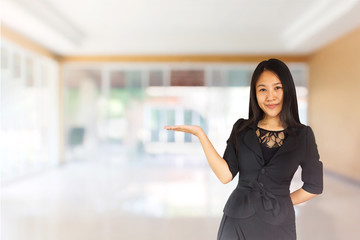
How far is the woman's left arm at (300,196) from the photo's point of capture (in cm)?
105

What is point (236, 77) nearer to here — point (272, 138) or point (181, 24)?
point (181, 24)

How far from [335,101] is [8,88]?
6.18 meters

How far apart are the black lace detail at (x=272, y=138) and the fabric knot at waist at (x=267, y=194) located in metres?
0.14

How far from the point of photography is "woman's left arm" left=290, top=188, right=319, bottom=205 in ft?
3.46

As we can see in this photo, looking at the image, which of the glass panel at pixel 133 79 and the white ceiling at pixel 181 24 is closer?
the white ceiling at pixel 181 24

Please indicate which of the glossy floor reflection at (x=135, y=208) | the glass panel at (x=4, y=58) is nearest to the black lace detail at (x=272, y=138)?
the glossy floor reflection at (x=135, y=208)

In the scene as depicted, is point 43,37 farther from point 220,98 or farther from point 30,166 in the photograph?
point 220,98

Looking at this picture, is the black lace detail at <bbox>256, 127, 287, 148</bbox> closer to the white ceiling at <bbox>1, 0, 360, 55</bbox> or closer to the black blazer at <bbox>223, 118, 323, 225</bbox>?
the black blazer at <bbox>223, 118, 323, 225</bbox>

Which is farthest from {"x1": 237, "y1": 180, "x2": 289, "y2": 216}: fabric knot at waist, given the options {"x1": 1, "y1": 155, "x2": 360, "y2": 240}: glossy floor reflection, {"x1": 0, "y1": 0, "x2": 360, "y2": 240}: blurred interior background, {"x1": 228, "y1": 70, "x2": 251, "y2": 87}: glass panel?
{"x1": 228, "y1": 70, "x2": 251, "y2": 87}: glass panel

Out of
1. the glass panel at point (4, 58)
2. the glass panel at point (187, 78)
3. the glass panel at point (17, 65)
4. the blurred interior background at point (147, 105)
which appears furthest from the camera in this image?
the glass panel at point (187, 78)

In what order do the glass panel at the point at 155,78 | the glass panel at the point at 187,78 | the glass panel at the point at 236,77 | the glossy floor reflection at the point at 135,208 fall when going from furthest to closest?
1. the glass panel at the point at 155,78
2. the glass panel at the point at 187,78
3. the glass panel at the point at 236,77
4. the glossy floor reflection at the point at 135,208

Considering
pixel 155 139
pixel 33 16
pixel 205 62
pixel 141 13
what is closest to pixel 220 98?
pixel 205 62

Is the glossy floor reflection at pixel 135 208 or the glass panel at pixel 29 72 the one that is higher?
the glass panel at pixel 29 72

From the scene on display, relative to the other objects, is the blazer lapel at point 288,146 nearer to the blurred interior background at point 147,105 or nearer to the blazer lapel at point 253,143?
the blazer lapel at point 253,143
